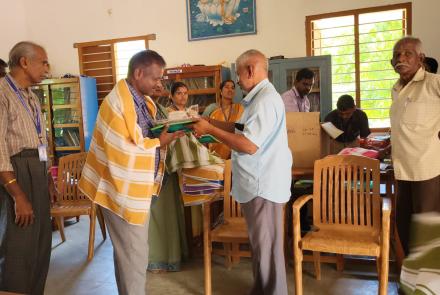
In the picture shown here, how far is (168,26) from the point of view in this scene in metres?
6.14

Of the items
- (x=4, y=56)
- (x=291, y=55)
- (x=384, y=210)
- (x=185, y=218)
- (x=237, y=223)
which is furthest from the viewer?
(x=4, y=56)

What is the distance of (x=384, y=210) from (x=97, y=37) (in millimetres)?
5683

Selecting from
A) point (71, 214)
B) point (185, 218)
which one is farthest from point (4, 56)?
point (185, 218)

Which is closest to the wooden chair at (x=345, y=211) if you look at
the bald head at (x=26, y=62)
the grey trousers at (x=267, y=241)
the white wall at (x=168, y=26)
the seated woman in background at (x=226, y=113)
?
the grey trousers at (x=267, y=241)

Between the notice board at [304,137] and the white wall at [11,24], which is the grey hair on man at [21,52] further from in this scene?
the white wall at [11,24]

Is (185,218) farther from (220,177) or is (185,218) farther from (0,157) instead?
(0,157)

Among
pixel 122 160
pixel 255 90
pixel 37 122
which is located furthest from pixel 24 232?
pixel 255 90

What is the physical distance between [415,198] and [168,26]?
474 cm

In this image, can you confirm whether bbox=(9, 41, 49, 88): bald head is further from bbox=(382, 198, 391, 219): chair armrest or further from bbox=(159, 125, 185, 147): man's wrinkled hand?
bbox=(382, 198, 391, 219): chair armrest

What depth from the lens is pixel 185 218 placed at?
3205 mm

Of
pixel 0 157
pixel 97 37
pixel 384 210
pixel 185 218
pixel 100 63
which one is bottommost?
pixel 185 218

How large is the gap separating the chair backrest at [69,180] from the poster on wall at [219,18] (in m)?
3.05

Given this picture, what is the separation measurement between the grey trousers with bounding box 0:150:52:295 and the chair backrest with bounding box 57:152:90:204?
1494 mm

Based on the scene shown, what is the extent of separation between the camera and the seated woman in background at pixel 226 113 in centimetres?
363
